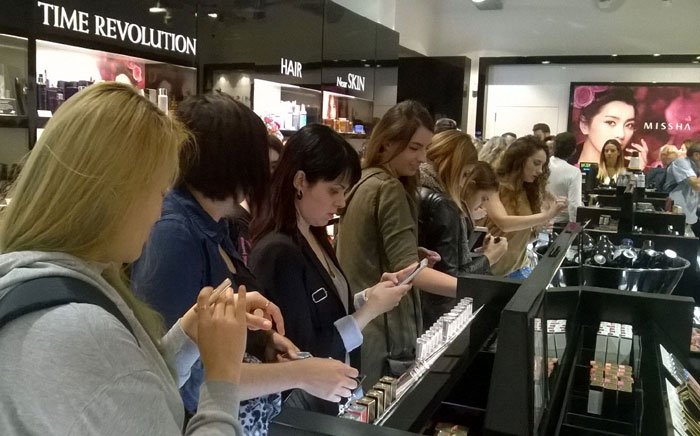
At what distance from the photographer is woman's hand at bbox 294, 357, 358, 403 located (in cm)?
120

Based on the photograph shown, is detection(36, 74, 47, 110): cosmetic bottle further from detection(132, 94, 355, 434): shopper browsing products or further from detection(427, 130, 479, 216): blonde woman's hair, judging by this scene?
detection(132, 94, 355, 434): shopper browsing products

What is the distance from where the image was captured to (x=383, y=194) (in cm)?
217

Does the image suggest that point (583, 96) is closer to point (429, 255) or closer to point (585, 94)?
point (585, 94)

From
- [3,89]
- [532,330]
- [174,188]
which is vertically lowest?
[532,330]

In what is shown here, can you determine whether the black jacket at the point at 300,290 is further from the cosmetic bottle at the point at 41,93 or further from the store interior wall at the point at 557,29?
the store interior wall at the point at 557,29

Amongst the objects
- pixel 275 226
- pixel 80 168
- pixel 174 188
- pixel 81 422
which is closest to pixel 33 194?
pixel 80 168

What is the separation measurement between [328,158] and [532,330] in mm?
796

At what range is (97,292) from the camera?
0.74 metres

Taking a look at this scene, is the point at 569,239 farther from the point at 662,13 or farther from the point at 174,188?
the point at 662,13

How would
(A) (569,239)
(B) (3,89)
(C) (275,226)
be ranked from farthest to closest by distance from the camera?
(B) (3,89), (A) (569,239), (C) (275,226)

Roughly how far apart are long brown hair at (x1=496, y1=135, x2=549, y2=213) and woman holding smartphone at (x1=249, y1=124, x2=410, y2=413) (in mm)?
2218

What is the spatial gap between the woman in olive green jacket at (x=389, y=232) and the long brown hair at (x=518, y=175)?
5.31ft

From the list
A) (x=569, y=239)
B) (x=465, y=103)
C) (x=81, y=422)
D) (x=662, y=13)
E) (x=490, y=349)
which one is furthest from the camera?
(x=465, y=103)

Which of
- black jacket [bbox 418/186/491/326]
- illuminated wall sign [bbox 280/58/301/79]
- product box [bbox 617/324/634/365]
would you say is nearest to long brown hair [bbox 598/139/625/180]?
illuminated wall sign [bbox 280/58/301/79]
